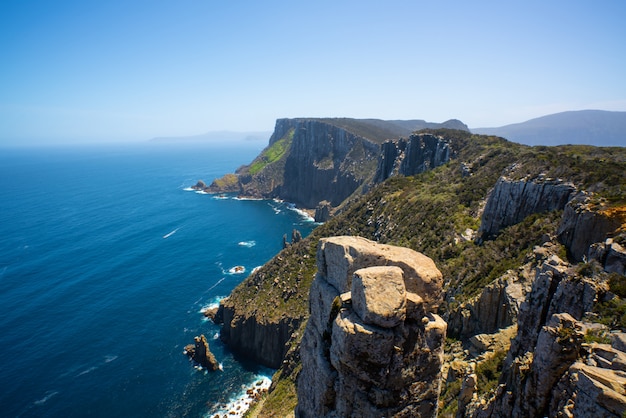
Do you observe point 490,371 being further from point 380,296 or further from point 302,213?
point 302,213

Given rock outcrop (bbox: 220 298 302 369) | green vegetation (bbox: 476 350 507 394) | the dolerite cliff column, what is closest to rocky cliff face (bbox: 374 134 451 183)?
rock outcrop (bbox: 220 298 302 369)

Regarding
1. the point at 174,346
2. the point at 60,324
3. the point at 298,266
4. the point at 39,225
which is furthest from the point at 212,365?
the point at 39,225

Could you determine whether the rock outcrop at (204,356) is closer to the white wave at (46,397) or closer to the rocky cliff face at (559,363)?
the white wave at (46,397)

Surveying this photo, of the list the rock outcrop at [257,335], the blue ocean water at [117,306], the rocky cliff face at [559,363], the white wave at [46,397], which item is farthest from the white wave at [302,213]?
the rocky cliff face at [559,363]

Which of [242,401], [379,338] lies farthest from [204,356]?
[379,338]

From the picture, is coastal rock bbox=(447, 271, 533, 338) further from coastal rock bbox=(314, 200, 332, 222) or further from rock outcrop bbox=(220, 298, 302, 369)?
coastal rock bbox=(314, 200, 332, 222)
